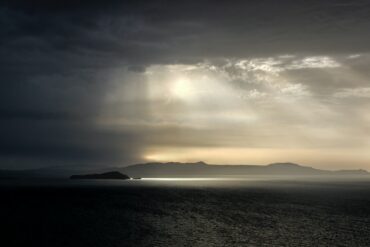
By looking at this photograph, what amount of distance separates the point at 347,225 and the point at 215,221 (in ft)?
95.7

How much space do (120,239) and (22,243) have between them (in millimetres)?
15779

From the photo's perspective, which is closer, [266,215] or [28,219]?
[28,219]

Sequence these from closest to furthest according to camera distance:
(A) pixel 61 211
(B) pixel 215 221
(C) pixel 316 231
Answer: (C) pixel 316 231 → (B) pixel 215 221 → (A) pixel 61 211

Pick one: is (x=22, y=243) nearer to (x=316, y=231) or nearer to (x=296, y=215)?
(x=316, y=231)

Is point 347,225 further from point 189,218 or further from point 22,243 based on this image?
point 22,243

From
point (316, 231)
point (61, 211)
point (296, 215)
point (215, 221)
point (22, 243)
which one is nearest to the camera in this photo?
point (22, 243)

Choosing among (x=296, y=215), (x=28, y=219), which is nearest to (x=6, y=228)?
(x=28, y=219)

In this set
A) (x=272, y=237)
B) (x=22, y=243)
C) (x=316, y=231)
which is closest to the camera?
(x=22, y=243)

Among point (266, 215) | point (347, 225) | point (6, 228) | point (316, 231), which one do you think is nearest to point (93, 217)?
point (6, 228)

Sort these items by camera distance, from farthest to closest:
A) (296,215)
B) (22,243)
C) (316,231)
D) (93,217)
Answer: (296,215) < (93,217) < (316,231) < (22,243)

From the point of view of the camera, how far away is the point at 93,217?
9731 centimetres

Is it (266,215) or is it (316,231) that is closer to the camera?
(316,231)

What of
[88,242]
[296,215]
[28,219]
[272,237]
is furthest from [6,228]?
[296,215]

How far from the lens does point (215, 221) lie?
90.4 m
